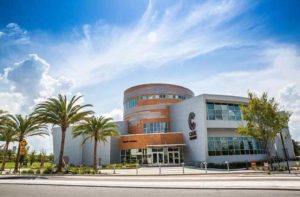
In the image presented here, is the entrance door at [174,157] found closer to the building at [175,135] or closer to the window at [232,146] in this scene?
the building at [175,135]

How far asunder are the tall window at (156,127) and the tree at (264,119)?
2115 centimetres

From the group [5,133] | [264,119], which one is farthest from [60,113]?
[264,119]

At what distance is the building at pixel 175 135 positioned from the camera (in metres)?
38.1

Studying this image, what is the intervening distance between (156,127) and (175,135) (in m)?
6.52

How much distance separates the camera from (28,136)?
3712cm

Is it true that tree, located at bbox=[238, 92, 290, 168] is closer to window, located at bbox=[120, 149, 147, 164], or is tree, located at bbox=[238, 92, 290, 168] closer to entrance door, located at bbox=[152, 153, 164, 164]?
entrance door, located at bbox=[152, 153, 164, 164]

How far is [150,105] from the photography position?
49.7m

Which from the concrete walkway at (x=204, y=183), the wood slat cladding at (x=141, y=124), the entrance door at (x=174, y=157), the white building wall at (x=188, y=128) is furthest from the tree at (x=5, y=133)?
the white building wall at (x=188, y=128)

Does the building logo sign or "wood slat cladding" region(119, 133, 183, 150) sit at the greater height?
the building logo sign

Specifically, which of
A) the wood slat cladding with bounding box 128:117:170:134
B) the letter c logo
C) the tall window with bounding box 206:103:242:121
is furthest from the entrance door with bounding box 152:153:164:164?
the tall window with bounding box 206:103:242:121

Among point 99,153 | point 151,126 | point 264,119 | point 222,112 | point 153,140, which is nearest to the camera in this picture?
point 264,119

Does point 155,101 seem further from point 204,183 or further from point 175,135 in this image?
point 204,183

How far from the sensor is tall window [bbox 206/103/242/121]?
3900 centimetres

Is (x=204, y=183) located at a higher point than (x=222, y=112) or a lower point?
lower
